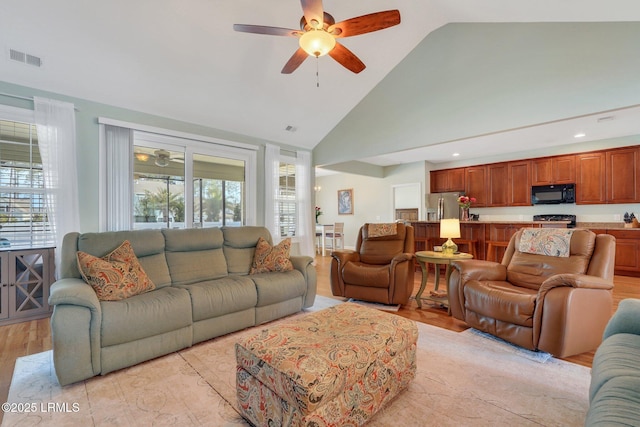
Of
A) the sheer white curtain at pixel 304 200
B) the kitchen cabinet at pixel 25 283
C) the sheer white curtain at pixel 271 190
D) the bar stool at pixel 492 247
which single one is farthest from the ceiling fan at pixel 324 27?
the bar stool at pixel 492 247

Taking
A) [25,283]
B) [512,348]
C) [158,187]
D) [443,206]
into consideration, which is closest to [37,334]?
[25,283]

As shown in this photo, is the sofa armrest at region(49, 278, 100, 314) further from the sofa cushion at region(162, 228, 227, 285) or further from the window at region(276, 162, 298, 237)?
the window at region(276, 162, 298, 237)

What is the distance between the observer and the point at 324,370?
1301mm

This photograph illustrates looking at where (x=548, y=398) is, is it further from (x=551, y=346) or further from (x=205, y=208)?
(x=205, y=208)

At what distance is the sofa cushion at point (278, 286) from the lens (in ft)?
9.59

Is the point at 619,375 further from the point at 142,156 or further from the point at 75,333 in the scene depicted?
the point at 142,156

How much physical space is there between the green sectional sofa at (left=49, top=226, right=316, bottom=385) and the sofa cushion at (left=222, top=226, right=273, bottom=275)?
0.5 inches

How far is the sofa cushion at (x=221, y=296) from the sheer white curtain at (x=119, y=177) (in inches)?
70.4

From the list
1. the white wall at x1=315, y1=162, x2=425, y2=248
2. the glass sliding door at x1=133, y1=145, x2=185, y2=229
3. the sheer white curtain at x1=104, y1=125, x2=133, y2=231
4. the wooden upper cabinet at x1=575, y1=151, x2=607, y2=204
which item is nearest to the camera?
the sheer white curtain at x1=104, y1=125, x2=133, y2=231

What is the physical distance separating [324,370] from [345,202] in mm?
8166

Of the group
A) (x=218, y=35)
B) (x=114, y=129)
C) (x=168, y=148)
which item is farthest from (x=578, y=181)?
(x=114, y=129)

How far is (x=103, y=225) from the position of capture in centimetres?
368

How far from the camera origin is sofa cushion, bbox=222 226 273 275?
11.1ft

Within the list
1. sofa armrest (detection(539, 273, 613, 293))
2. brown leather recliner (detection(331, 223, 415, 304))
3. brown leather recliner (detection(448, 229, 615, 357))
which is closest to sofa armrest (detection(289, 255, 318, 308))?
brown leather recliner (detection(331, 223, 415, 304))
